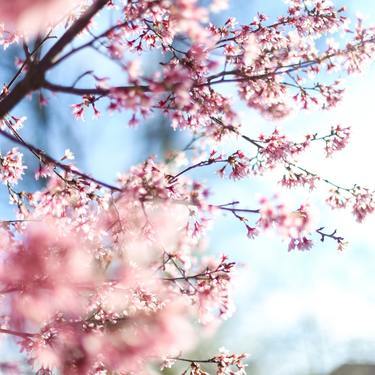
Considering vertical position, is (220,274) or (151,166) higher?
(151,166)

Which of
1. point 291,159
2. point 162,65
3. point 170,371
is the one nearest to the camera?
point 162,65

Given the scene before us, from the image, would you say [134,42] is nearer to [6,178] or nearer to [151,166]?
[151,166]

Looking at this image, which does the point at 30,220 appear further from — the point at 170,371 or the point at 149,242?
the point at 170,371

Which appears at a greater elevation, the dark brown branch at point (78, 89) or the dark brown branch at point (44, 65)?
the dark brown branch at point (44, 65)

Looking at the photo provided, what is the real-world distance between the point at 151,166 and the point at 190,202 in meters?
0.76

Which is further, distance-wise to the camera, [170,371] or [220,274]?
[170,371]

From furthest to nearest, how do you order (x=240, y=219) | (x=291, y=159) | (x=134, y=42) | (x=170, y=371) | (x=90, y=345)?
1. (x=170, y=371)
2. (x=291, y=159)
3. (x=134, y=42)
4. (x=240, y=219)
5. (x=90, y=345)

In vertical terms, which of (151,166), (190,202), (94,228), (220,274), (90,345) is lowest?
(90,345)

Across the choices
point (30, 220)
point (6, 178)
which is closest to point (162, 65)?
point (30, 220)

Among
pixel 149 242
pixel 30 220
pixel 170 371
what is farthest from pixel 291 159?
pixel 170 371

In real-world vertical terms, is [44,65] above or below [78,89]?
above

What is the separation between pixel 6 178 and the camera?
15.0 ft

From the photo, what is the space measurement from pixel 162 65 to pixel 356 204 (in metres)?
2.86

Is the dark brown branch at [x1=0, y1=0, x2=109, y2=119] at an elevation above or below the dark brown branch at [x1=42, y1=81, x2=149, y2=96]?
above
